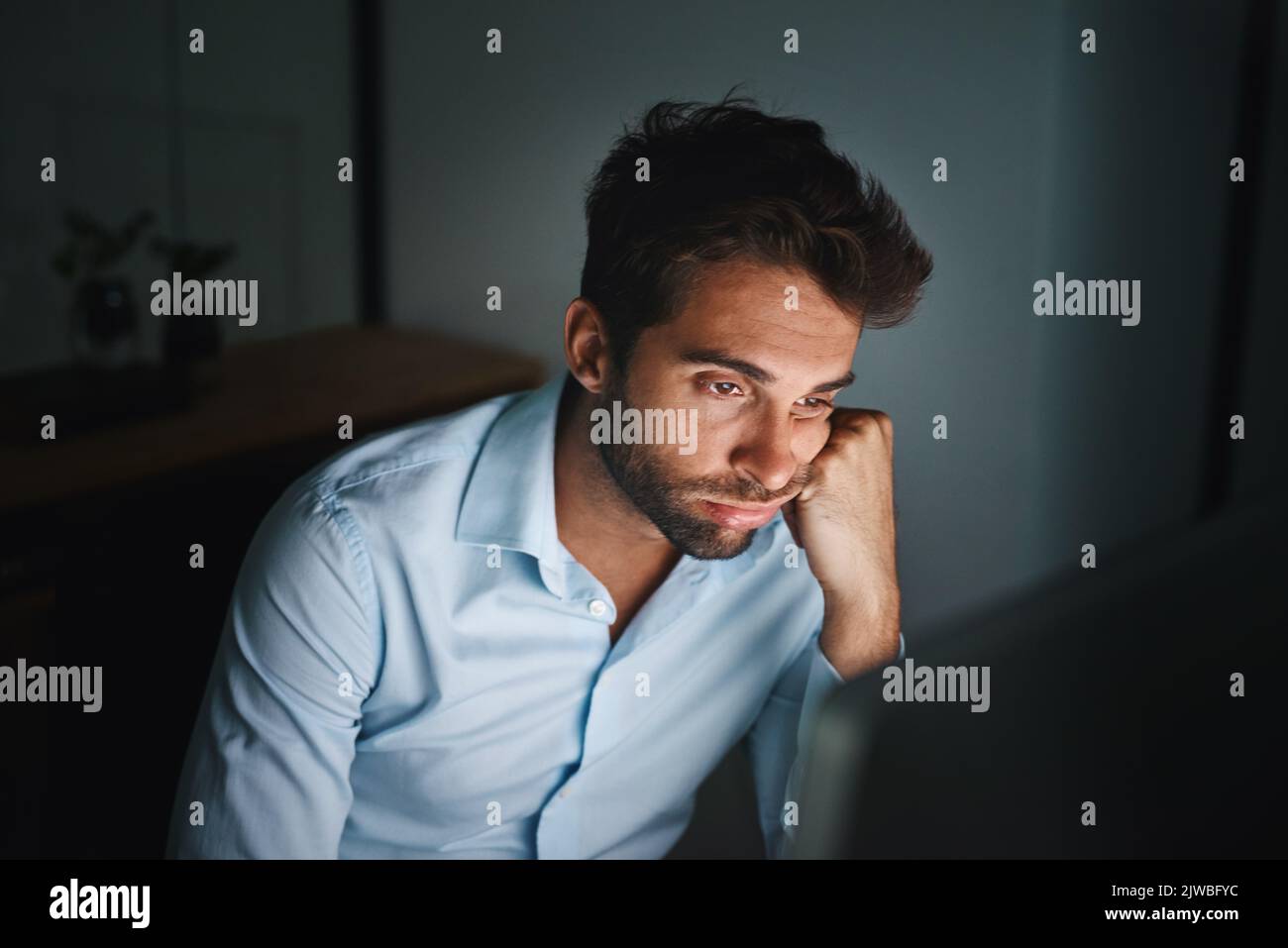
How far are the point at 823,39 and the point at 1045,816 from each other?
0.99m

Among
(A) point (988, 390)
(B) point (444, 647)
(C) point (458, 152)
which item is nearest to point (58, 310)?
(C) point (458, 152)

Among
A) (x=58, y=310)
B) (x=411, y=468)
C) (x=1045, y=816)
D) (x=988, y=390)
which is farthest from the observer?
(x=58, y=310)

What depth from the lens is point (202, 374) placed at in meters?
1.43

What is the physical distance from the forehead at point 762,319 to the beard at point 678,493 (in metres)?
0.12

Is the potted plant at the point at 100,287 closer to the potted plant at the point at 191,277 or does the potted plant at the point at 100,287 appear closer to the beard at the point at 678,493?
the potted plant at the point at 191,277

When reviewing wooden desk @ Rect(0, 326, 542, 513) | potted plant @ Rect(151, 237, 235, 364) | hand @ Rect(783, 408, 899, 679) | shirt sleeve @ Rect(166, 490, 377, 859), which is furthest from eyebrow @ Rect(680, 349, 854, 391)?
potted plant @ Rect(151, 237, 235, 364)

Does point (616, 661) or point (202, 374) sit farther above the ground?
point (202, 374)

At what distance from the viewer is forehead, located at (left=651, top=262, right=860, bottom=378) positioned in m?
1.15

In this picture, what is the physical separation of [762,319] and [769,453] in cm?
15

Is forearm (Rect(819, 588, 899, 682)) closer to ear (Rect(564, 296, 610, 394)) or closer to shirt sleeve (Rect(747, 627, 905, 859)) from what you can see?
shirt sleeve (Rect(747, 627, 905, 859))

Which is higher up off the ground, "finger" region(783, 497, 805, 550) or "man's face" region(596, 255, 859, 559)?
"man's face" region(596, 255, 859, 559)

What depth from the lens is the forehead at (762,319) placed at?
1.15 m

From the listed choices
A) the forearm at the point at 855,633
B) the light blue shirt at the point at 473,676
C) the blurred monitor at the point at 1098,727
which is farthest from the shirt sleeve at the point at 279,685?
the blurred monitor at the point at 1098,727
